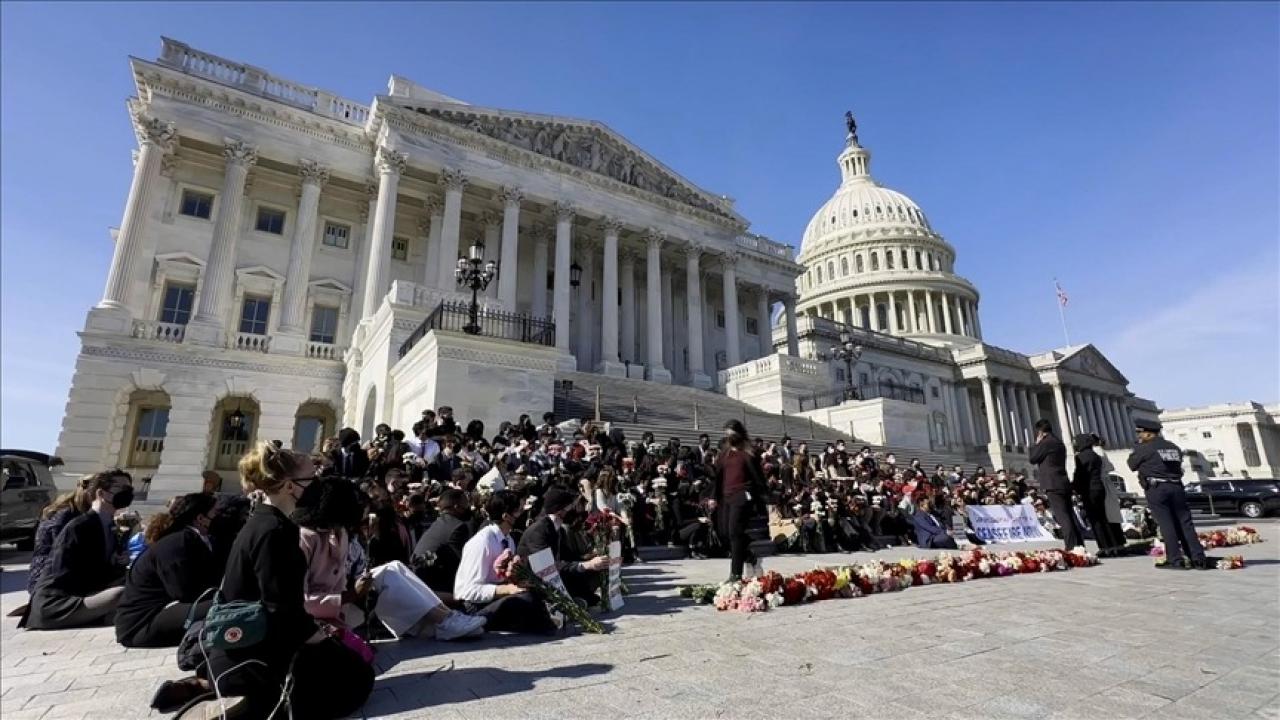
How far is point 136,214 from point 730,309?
28318mm

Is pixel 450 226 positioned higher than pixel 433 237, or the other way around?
pixel 433 237

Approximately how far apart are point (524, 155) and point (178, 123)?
1414 cm

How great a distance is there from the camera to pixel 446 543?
20.8 feet

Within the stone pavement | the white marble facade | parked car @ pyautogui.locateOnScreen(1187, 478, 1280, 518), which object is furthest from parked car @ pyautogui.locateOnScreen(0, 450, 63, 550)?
parked car @ pyautogui.locateOnScreen(1187, 478, 1280, 518)

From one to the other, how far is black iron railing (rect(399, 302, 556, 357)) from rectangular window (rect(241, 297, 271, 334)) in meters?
13.1

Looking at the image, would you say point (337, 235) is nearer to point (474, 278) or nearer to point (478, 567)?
point (474, 278)

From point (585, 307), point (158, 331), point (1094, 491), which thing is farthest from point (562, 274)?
point (1094, 491)

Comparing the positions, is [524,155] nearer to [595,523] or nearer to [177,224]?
[177,224]

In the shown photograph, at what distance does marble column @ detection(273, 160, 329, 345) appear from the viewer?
24.4 metres

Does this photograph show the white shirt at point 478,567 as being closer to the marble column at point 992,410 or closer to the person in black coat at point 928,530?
the person in black coat at point 928,530

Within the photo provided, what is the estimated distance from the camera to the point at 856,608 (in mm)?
6207

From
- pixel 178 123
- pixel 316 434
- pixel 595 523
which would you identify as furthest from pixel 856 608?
pixel 178 123

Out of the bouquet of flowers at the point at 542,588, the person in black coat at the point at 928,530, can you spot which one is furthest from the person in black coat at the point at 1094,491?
the bouquet of flowers at the point at 542,588

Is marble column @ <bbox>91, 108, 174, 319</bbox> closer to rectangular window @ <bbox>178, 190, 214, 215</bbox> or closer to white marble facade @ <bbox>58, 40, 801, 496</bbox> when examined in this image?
white marble facade @ <bbox>58, 40, 801, 496</bbox>
